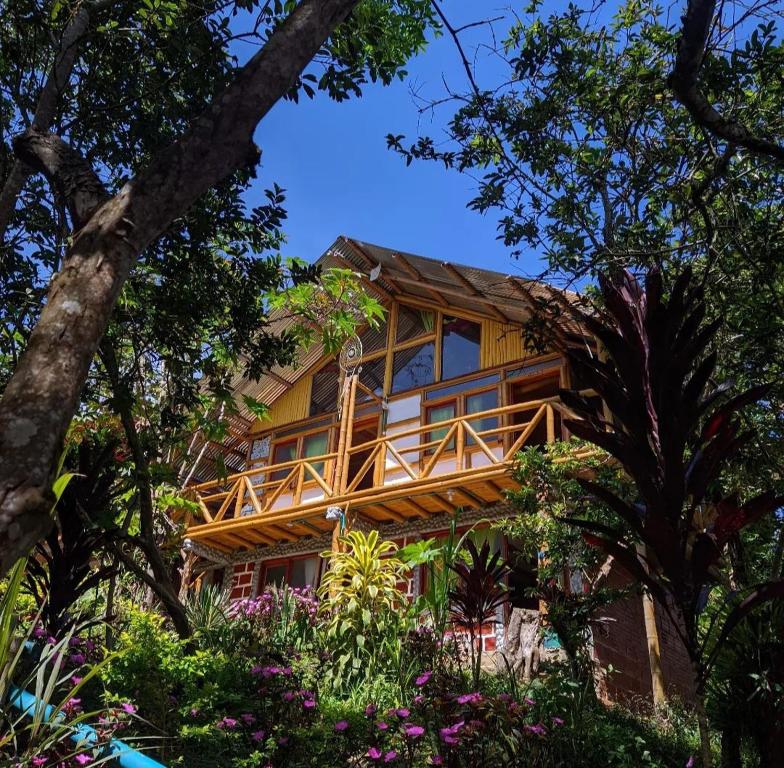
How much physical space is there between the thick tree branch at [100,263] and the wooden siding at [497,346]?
396 inches

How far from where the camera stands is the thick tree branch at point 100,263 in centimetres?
164

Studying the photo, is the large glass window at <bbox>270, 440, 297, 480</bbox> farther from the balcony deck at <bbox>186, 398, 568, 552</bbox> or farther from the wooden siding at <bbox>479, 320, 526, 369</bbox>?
the wooden siding at <bbox>479, 320, 526, 369</bbox>

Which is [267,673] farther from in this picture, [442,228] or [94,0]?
[94,0]

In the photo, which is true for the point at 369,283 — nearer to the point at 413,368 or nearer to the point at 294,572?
the point at 413,368

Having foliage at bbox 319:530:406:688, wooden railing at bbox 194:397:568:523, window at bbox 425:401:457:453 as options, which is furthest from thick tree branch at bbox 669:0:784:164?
window at bbox 425:401:457:453

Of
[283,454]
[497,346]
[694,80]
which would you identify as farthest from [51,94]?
[283,454]

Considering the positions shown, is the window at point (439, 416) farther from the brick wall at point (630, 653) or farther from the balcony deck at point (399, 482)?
the brick wall at point (630, 653)

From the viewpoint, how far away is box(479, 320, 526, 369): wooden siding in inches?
499

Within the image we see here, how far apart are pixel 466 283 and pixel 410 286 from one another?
2.36 metres

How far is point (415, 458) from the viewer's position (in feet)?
41.9

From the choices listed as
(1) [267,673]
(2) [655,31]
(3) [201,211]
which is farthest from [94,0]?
(1) [267,673]

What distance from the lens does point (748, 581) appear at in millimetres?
3205

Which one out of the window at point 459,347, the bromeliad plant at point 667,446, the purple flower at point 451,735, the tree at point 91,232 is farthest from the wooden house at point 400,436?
the tree at point 91,232

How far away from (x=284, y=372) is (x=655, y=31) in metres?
11.5
